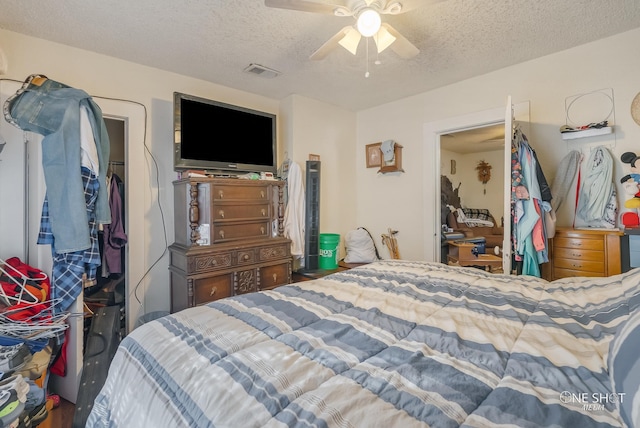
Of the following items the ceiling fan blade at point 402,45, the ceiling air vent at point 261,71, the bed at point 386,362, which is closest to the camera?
the bed at point 386,362

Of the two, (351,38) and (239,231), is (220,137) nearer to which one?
(239,231)

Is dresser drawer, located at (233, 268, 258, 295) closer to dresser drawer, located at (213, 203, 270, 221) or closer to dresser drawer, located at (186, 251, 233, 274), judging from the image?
Answer: dresser drawer, located at (186, 251, 233, 274)

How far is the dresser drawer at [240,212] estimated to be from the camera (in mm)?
2429

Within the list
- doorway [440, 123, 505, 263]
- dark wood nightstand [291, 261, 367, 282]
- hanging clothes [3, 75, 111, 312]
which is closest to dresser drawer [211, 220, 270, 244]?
A: dark wood nightstand [291, 261, 367, 282]

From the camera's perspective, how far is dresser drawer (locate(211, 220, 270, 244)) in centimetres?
243

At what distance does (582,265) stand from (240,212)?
270cm

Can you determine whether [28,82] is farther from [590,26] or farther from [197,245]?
[590,26]

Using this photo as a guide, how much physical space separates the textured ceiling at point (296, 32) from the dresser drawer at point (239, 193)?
3.58 feet

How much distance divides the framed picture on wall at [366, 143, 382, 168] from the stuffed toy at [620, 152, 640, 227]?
215 centimetres

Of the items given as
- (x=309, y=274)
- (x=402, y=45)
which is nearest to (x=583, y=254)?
(x=402, y=45)

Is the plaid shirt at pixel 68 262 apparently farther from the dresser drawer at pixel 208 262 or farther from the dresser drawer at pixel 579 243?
the dresser drawer at pixel 579 243

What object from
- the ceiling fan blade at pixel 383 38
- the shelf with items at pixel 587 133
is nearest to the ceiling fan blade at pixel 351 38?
the ceiling fan blade at pixel 383 38

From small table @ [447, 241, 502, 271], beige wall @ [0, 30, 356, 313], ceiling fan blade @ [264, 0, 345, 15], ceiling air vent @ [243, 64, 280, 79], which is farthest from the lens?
small table @ [447, 241, 502, 271]

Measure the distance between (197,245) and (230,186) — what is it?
559 mm
